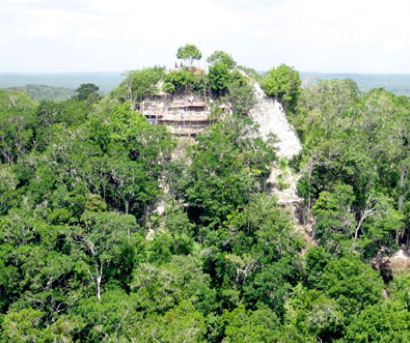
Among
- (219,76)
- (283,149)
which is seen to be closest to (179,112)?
(219,76)

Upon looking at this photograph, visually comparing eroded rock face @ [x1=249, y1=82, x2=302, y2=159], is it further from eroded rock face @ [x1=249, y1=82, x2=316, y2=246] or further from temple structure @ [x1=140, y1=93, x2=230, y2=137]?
temple structure @ [x1=140, y1=93, x2=230, y2=137]

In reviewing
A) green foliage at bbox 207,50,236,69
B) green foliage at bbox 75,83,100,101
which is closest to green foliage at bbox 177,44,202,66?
green foliage at bbox 207,50,236,69

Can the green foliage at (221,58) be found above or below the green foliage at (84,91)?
above

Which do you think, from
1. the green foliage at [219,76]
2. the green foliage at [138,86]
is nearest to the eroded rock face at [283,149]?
the green foliage at [219,76]

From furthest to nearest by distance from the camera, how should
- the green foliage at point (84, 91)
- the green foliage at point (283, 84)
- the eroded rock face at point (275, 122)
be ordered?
the green foliage at point (84, 91)
the green foliage at point (283, 84)
the eroded rock face at point (275, 122)

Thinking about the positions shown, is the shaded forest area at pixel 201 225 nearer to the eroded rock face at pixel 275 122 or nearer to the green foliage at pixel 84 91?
the eroded rock face at pixel 275 122

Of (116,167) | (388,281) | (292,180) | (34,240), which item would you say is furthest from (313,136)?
(34,240)
